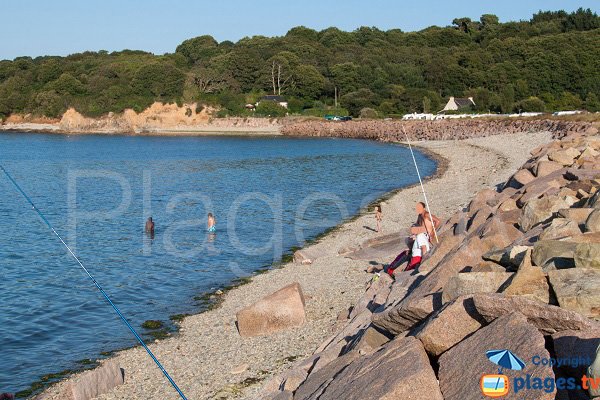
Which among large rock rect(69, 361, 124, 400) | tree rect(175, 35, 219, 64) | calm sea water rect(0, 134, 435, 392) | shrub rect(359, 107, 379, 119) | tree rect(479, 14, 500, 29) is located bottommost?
calm sea water rect(0, 134, 435, 392)

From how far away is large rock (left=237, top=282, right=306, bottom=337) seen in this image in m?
12.0

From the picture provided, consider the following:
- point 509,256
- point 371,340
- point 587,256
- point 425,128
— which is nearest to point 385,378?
point 371,340

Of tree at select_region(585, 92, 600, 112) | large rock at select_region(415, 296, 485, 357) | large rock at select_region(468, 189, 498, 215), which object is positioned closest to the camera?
large rock at select_region(415, 296, 485, 357)

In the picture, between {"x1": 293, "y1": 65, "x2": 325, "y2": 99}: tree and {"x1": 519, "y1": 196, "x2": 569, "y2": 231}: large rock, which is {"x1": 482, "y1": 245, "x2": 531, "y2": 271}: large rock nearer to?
{"x1": 519, "y1": 196, "x2": 569, "y2": 231}: large rock

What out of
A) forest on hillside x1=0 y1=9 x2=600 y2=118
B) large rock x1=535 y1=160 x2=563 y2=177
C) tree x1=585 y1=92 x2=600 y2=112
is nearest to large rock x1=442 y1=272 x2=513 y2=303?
large rock x1=535 y1=160 x2=563 y2=177

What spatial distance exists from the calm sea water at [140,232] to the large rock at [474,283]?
7.23m

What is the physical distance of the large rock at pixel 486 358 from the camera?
557 cm

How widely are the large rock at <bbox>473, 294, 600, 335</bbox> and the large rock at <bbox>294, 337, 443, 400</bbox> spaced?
0.73 metres

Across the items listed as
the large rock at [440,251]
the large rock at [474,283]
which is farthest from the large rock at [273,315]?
the large rock at [474,283]

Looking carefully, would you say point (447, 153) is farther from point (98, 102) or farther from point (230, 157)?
point (98, 102)

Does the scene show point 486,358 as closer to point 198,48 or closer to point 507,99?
point 507,99

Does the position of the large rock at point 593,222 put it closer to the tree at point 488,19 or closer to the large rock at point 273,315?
the large rock at point 273,315

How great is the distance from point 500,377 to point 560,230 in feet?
13.8

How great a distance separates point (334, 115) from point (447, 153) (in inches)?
2172
